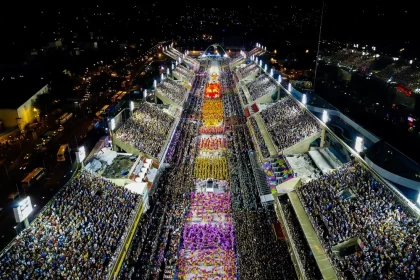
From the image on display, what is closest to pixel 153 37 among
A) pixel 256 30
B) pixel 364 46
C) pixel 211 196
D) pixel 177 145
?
pixel 256 30

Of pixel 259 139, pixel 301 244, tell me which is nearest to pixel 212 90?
pixel 259 139

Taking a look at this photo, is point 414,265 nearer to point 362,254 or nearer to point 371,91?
point 362,254

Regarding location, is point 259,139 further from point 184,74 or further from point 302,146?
point 184,74

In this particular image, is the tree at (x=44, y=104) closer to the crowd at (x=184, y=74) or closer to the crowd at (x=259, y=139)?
the crowd at (x=184, y=74)

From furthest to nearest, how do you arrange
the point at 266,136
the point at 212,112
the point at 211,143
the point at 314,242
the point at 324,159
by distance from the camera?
the point at 212,112, the point at 211,143, the point at 266,136, the point at 324,159, the point at 314,242

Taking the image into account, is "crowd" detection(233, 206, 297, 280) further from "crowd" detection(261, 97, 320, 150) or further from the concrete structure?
the concrete structure
